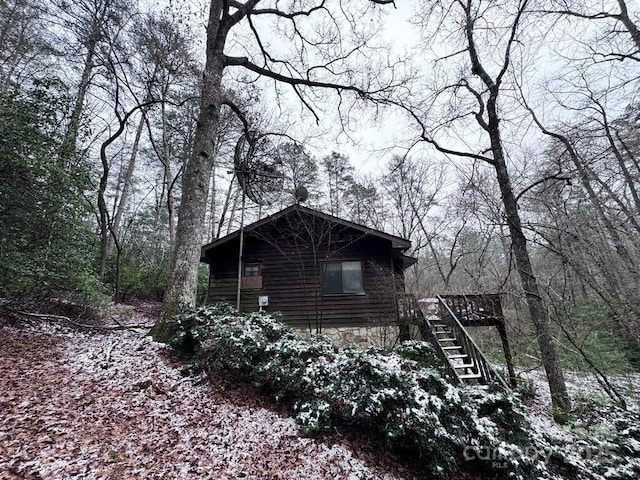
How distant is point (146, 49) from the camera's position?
8.45 m

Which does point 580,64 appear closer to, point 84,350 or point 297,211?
point 297,211

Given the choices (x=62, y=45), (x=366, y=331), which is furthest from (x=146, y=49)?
(x=366, y=331)

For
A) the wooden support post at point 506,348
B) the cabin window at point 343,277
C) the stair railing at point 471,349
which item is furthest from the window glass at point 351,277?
the wooden support post at point 506,348

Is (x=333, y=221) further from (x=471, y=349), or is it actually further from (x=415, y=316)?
(x=471, y=349)

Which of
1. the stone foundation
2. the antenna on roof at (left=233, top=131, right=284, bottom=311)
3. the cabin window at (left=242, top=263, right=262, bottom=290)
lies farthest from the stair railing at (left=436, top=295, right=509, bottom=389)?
the antenna on roof at (left=233, top=131, right=284, bottom=311)

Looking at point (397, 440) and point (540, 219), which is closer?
point (397, 440)

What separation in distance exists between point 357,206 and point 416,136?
10.3 metres

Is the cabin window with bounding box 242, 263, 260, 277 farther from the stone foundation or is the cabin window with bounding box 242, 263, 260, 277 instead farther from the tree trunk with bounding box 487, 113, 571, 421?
the tree trunk with bounding box 487, 113, 571, 421

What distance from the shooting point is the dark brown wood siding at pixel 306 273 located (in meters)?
8.60

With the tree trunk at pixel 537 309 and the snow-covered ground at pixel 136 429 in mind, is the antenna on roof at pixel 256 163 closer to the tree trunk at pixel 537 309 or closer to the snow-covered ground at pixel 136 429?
the snow-covered ground at pixel 136 429

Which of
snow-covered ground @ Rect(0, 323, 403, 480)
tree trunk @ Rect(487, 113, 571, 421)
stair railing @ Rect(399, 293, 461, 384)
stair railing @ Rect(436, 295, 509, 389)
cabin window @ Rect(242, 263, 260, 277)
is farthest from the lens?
cabin window @ Rect(242, 263, 260, 277)

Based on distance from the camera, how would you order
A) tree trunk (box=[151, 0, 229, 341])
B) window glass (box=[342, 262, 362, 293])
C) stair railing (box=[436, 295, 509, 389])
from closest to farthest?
tree trunk (box=[151, 0, 229, 341]), stair railing (box=[436, 295, 509, 389]), window glass (box=[342, 262, 362, 293])

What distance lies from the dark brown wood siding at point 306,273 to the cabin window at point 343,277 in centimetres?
17

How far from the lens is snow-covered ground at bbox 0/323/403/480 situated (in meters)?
2.14
